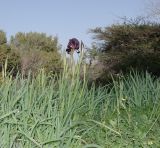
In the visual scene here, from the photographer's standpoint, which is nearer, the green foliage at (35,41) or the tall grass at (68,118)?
the tall grass at (68,118)

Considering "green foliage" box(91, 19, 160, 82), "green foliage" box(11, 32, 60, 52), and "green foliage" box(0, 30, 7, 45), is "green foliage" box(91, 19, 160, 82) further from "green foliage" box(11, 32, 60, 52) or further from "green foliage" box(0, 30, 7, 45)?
"green foliage" box(11, 32, 60, 52)

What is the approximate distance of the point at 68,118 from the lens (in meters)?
2.99

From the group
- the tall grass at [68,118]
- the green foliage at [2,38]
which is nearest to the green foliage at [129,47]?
the tall grass at [68,118]

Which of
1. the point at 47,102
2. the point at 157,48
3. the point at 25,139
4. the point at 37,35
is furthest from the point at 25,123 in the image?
the point at 37,35

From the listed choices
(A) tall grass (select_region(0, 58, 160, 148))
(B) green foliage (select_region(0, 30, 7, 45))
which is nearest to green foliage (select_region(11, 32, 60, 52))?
(B) green foliage (select_region(0, 30, 7, 45))

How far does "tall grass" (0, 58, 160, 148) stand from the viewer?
2.75 metres

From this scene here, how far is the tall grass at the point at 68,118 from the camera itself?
2750 millimetres

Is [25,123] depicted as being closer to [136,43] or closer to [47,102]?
[47,102]

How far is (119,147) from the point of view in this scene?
2969 millimetres

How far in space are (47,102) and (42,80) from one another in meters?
0.43

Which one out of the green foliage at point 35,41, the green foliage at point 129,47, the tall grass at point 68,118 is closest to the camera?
the tall grass at point 68,118

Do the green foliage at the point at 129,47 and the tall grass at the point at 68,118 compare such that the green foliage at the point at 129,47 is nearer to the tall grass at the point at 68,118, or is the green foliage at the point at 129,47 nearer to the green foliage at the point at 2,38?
the tall grass at the point at 68,118

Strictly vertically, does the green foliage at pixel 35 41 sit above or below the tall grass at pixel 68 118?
above

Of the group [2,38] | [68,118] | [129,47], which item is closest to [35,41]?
[2,38]
